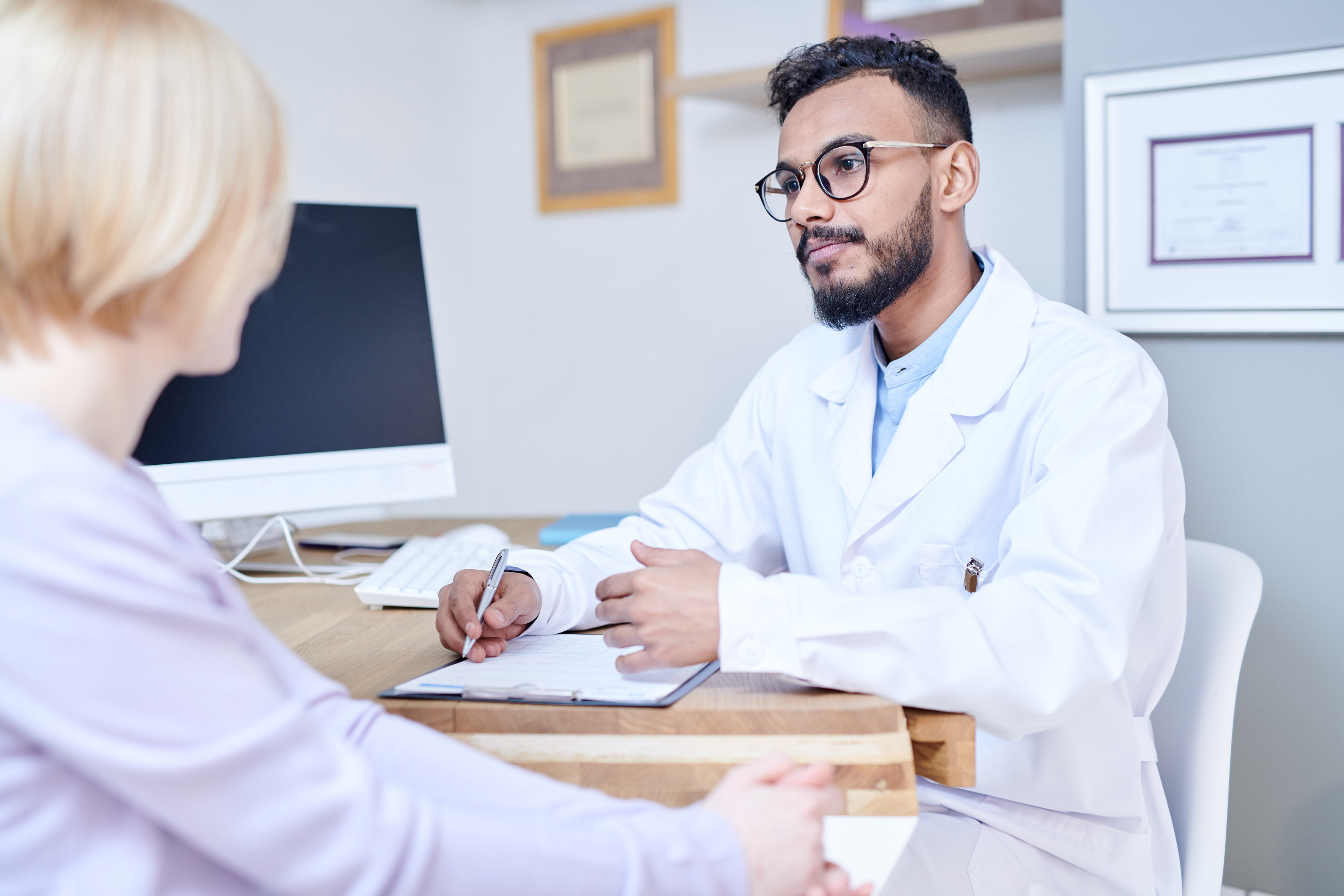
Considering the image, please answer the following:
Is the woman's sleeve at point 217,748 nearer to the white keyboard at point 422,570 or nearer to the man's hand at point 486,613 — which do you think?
the man's hand at point 486,613

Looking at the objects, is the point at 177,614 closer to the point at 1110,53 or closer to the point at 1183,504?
the point at 1183,504

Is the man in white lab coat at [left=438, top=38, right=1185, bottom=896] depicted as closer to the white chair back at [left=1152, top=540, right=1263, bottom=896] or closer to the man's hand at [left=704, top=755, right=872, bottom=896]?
the white chair back at [left=1152, top=540, right=1263, bottom=896]

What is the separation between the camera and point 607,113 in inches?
109

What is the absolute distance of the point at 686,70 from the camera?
2.64 metres

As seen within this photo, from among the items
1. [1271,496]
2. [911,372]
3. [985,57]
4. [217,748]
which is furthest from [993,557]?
[985,57]

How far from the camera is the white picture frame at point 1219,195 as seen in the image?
1.38m

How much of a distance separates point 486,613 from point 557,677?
0.51 feet

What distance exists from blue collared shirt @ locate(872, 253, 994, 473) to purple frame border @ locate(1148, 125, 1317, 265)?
0.27 meters

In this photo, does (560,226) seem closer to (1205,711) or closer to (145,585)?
(1205,711)

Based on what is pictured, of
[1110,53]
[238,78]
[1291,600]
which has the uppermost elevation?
[1110,53]

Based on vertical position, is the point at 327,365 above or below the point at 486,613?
above

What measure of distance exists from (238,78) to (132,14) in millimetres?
62

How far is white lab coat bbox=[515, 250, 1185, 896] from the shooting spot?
90 cm

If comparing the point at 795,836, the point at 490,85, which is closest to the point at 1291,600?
the point at 795,836
